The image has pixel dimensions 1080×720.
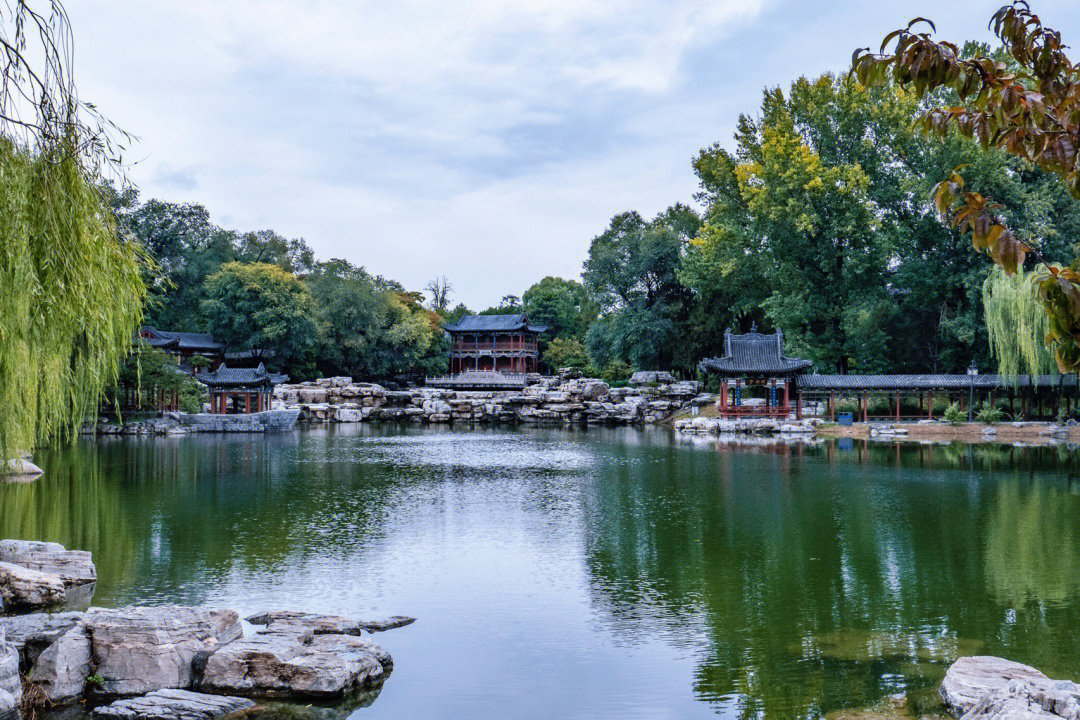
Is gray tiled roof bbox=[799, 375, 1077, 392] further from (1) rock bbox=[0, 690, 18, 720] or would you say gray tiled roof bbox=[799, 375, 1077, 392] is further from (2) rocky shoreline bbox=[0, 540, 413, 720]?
(1) rock bbox=[0, 690, 18, 720]

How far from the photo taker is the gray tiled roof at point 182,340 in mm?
44781

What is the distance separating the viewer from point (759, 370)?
116ft

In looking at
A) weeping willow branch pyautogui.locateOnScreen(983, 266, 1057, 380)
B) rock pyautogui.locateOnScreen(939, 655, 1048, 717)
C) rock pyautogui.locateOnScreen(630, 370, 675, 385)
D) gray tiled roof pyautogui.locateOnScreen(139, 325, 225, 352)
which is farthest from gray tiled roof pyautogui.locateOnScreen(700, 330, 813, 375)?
rock pyautogui.locateOnScreen(939, 655, 1048, 717)

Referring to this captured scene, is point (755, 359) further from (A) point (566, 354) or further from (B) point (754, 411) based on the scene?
(A) point (566, 354)

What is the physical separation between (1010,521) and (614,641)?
8.95 metres

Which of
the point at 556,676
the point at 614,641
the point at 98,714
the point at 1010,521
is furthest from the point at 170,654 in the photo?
the point at 1010,521

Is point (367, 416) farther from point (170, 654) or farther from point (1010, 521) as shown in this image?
point (170, 654)

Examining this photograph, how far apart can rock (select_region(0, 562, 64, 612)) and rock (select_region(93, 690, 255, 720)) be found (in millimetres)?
3202

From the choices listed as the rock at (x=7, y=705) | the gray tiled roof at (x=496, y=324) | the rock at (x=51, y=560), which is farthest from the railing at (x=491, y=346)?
the rock at (x=7, y=705)

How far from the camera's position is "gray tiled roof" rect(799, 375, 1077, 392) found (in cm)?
3059

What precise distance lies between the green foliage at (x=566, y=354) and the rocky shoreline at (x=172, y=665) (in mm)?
47850

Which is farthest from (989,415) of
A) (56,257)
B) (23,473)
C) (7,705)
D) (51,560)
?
(7,705)

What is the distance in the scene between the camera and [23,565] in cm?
955

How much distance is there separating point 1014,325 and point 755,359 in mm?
9880
